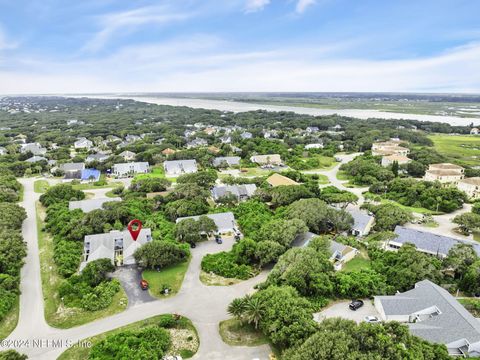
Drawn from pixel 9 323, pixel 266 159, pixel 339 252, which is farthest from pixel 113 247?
pixel 266 159

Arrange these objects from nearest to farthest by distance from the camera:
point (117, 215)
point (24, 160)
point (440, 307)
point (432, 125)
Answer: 1. point (440, 307)
2. point (117, 215)
3. point (24, 160)
4. point (432, 125)

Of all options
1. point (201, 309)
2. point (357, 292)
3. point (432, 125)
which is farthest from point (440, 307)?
point (432, 125)

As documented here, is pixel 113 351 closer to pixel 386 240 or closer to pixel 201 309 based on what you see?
pixel 201 309

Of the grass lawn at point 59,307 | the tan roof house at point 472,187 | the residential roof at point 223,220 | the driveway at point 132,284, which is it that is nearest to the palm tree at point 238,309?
the driveway at point 132,284

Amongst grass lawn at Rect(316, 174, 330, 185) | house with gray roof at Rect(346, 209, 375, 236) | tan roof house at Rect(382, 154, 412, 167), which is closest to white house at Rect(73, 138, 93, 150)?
grass lawn at Rect(316, 174, 330, 185)

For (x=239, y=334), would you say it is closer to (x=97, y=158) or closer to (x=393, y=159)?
(x=393, y=159)

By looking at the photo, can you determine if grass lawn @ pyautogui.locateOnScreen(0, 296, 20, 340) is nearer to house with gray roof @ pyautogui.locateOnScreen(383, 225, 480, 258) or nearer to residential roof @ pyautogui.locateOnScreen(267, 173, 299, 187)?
house with gray roof @ pyautogui.locateOnScreen(383, 225, 480, 258)
